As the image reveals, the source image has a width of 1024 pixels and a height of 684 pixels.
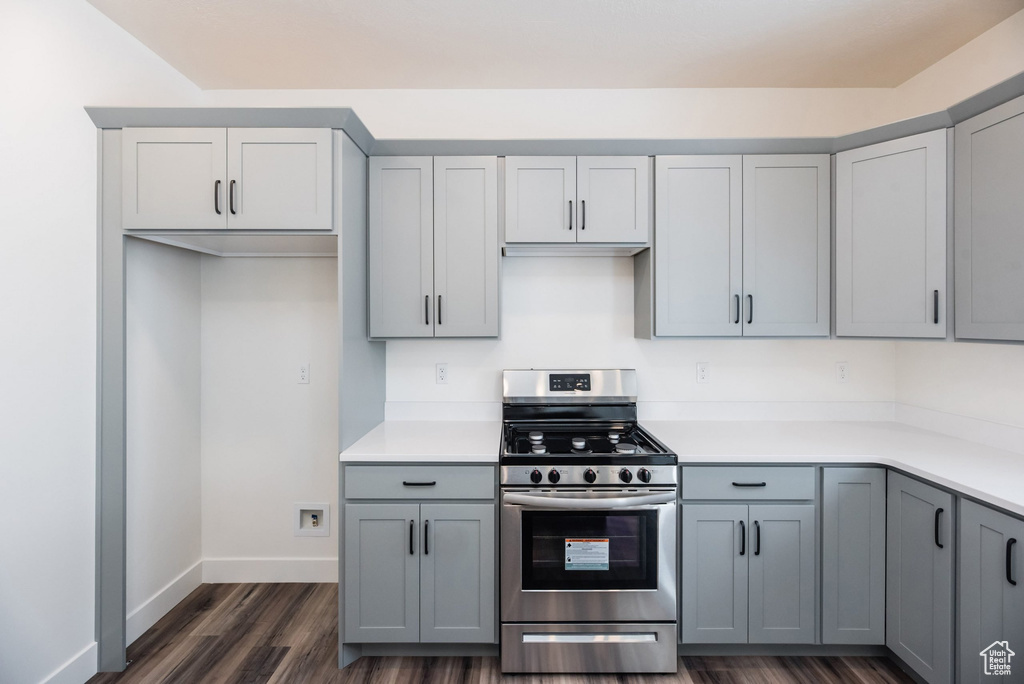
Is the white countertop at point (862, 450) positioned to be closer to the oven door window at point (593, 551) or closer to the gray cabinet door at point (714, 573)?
the gray cabinet door at point (714, 573)

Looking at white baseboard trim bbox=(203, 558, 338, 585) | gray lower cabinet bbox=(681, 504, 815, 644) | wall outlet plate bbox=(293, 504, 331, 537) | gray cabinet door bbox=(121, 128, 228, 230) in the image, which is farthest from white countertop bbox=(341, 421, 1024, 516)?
gray cabinet door bbox=(121, 128, 228, 230)

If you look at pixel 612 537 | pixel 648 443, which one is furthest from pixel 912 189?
pixel 612 537

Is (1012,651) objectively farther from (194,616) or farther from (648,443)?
(194,616)

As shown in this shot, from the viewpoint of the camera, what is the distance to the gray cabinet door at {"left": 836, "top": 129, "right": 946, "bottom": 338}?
209 cm

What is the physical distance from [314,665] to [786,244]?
9.39 ft

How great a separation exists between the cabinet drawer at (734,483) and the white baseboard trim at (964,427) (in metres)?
0.86

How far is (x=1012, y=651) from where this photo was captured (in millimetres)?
1549

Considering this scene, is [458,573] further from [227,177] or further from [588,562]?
[227,177]

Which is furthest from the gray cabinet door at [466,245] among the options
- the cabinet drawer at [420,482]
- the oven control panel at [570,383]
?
the cabinet drawer at [420,482]

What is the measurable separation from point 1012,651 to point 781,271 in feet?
5.19

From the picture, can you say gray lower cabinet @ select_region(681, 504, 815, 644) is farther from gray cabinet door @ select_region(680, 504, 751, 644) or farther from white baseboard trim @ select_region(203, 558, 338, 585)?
white baseboard trim @ select_region(203, 558, 338, 585)

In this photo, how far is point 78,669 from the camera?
6.52 ft

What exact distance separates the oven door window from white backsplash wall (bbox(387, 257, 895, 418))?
846 millimetres

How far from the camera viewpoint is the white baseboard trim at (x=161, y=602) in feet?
7.52
